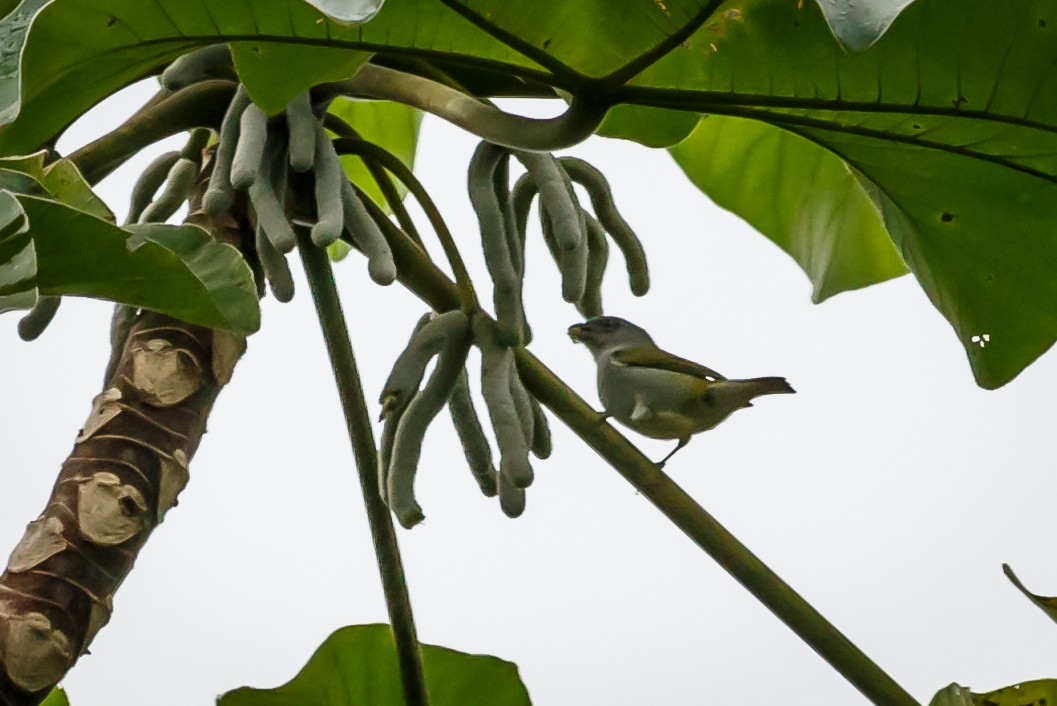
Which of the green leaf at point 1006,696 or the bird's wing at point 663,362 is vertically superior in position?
the bird's wing at point 663,362

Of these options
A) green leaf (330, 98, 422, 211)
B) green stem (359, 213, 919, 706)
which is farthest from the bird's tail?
green leaf (330, 98, 422, 211)

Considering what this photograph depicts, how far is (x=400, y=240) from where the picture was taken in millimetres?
1039

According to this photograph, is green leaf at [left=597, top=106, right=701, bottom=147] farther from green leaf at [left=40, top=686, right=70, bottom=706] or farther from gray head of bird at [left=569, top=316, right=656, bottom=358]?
green leaf at [left=40, top=686, right=70, bottom=706]

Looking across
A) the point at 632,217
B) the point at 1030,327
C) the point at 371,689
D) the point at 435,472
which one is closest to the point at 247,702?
the point at 371,689

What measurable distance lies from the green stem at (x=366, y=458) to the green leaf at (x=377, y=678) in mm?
149

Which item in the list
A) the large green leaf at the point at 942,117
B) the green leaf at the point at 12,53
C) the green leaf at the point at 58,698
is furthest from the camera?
the green leaf at the point at 58,698

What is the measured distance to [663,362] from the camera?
1056 mm

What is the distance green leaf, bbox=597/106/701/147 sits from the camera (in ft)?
3.73

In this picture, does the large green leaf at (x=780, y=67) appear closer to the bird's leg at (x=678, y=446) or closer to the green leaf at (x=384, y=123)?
the bird's leg at (x=678, y=446)

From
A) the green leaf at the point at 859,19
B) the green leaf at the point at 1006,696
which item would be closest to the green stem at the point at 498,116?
the green leaf at the point at 859,19

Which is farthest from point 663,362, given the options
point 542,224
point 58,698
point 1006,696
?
point 58,698

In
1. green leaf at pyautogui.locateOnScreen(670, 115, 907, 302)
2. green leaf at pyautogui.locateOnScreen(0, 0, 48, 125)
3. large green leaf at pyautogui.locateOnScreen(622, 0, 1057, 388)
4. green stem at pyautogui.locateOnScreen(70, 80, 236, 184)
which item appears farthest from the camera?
green leaf at pyautogui.locateOnScreen(670, 115, 907, 302)

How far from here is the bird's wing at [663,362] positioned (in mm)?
1025

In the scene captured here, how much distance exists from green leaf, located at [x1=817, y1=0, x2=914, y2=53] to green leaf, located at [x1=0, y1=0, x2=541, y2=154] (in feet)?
1.01
